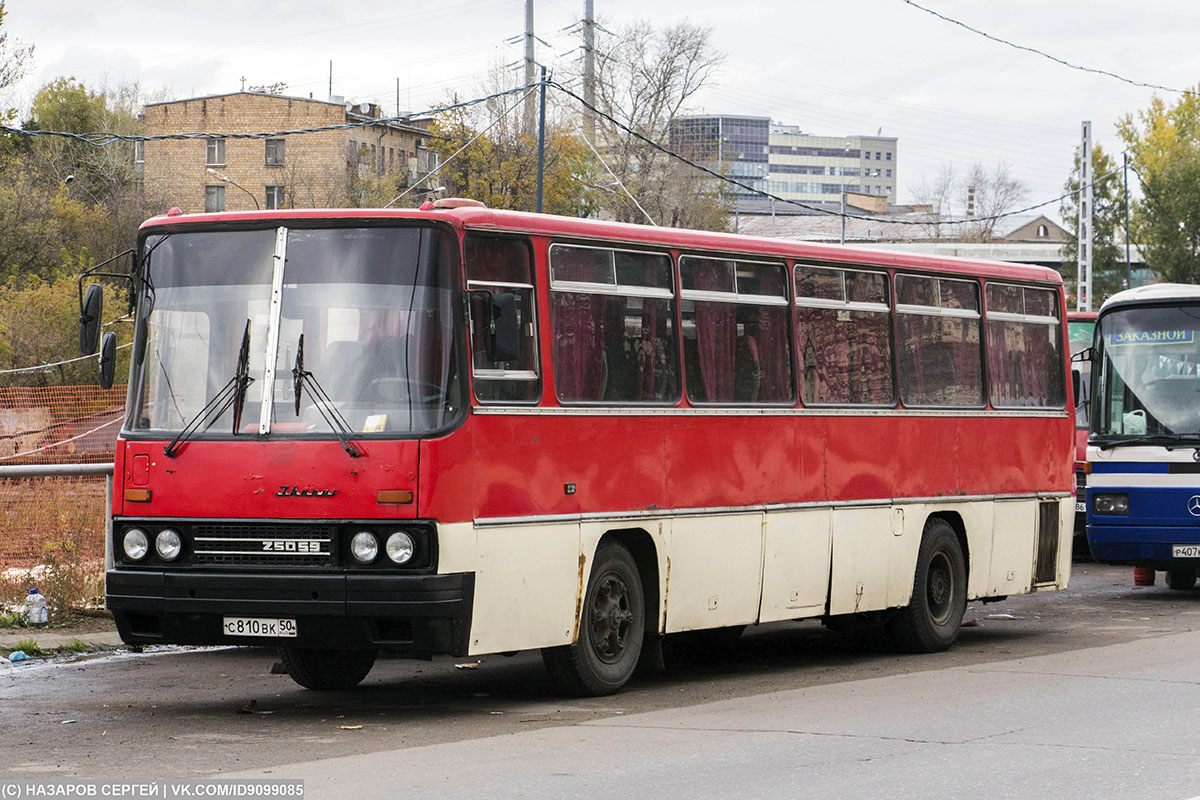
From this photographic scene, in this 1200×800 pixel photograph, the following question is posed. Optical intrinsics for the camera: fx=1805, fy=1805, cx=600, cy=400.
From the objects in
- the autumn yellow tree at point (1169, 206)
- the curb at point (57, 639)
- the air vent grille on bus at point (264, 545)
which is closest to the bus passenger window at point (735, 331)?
the air vent grille on bus at point (264, 545)

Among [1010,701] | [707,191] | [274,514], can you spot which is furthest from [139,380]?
[707,191]

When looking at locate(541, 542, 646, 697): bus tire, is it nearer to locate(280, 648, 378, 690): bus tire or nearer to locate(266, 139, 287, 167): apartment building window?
locate(280, 648, 378, 690): bus tire

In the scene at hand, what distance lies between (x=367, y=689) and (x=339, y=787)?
4199mm

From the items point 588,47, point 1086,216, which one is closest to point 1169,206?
point 1086,216

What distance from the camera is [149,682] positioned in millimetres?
12453

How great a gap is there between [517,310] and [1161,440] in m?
10.5

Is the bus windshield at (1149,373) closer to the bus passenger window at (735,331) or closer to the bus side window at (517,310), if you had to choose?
the bus passenger window at (735,331)

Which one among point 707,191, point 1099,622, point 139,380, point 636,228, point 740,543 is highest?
point 707,191

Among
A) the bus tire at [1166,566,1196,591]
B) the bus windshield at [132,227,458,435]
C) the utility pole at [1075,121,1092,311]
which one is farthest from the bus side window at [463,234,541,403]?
the utility pole at [1075,121,1092,311]

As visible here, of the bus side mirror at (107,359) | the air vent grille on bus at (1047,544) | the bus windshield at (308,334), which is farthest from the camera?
the air vent grille on bus at (1047,544)

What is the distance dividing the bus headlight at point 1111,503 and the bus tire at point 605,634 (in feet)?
29.2

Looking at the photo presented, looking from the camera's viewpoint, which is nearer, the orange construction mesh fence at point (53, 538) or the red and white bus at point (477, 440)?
the red and white bus at point (477, 440)

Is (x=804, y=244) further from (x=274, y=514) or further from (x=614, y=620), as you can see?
(x=274, y=514)

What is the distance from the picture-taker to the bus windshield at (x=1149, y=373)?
19.1m
